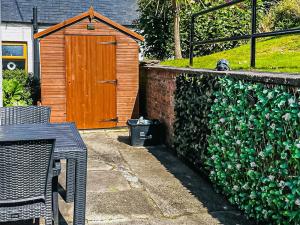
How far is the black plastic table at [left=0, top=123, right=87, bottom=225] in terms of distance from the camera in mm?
3627

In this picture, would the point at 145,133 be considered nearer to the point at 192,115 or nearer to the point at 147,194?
the point at 192,115

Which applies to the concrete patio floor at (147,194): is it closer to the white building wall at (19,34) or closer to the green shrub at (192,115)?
the green shrub at (192,115)

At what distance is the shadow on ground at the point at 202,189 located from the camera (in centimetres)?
453

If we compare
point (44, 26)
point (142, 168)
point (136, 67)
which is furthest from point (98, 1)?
point (142, 168)

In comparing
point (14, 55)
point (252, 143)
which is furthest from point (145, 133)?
point (14, 55)

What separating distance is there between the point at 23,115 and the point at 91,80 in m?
4.74

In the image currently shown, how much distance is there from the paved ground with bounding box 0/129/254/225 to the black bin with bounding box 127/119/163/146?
53 cm

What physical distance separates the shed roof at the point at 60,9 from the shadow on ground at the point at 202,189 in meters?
7.99

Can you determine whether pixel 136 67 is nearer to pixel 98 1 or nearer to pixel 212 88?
pixel 212 88

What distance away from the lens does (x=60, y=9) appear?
15.2 metres

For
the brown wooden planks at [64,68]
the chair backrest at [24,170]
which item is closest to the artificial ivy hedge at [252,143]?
the chair backrest at [24,170]

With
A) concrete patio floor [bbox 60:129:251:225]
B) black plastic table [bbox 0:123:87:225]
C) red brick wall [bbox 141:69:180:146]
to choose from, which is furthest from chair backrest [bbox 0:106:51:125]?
red brick wall [bbox 141:69:180:146]

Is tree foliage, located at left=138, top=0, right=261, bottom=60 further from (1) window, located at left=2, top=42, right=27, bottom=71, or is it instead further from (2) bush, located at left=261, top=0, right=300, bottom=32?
(1) window, located at left=2, top=42, right=27, bottom=71

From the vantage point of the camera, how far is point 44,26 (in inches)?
568
